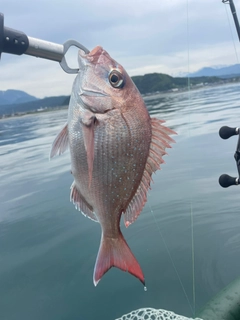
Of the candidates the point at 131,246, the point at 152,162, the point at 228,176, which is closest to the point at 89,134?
the point at 152,162

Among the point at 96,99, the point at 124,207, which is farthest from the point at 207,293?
the point at 96,99

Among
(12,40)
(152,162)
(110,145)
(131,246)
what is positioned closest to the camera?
(12,40)

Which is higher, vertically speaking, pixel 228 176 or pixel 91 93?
pixel 91 93

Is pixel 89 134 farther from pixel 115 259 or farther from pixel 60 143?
pixel 115 259

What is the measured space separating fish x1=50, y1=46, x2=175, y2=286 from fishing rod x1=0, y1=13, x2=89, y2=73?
87mm

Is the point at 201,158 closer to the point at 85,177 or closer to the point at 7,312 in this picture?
the point at 7,312

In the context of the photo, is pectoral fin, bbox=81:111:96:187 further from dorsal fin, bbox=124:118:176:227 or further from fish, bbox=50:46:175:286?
dorsal fin, bbox=124:118:176:227

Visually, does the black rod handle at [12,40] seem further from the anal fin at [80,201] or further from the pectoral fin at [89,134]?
the anal fin at [80,201]

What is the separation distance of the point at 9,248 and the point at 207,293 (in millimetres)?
2810

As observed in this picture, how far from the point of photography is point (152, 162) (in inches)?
69.3

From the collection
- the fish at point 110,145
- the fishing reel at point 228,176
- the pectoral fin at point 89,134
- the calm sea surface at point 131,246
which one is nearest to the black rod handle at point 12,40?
A: the fish at point 110,145

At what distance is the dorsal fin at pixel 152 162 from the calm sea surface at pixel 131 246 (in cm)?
227

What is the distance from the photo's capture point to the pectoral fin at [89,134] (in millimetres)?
1590

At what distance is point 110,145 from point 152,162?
24cm
